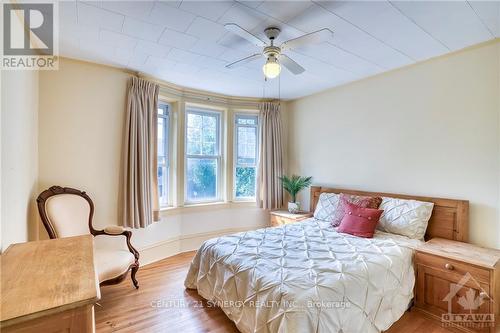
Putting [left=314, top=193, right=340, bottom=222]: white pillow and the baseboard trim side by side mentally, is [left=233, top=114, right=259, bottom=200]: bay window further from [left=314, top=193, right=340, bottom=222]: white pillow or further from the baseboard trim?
[left=314, top=193, right=340, bottom=222]: white pillow

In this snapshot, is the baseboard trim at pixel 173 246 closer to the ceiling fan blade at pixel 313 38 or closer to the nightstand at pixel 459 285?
the nightstand at pixel 459 285

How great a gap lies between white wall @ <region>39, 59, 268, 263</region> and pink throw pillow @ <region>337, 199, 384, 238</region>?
259cm

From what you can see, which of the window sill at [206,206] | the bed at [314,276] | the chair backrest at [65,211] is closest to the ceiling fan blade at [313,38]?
the bed at [314,276]

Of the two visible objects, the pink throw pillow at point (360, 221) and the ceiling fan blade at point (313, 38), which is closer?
the ceiling fan blade at point (313, 38)

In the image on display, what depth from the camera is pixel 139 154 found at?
3.16 m

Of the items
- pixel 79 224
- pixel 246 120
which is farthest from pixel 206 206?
pixel 79 224

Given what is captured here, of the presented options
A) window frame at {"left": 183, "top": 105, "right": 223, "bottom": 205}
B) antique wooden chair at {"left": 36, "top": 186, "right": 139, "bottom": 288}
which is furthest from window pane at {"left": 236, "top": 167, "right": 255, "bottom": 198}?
antique wooden chair at {"left": 36, "top": 186, "right": 139, "bottom": 288}

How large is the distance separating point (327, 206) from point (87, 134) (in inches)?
125

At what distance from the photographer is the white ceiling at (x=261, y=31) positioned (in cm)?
184

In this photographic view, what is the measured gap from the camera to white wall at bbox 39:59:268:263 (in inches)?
105

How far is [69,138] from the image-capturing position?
2.77 m

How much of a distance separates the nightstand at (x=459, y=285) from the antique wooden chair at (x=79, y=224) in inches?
114

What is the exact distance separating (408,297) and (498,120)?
188cm

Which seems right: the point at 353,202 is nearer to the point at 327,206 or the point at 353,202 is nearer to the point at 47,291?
the point at 327,206
